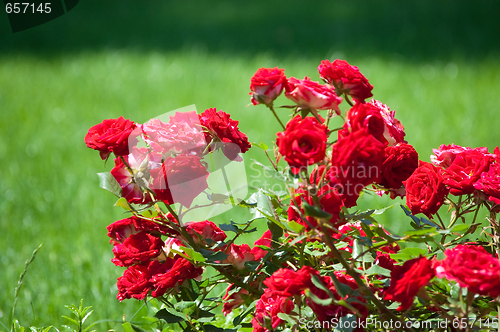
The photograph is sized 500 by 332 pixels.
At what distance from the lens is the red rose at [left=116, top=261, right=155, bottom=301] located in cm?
78

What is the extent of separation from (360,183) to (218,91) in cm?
312

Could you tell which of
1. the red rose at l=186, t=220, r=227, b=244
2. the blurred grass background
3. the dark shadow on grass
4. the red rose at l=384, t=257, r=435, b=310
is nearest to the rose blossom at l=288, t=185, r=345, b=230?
the red rose at l=384, t=257, r=435, b=310

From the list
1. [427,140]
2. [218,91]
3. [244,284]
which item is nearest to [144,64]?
A: [218,91]

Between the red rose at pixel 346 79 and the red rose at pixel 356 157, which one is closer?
the red rose at pixel 356 157

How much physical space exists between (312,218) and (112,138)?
0.32 m

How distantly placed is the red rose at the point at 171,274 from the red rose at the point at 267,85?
0.97 ft

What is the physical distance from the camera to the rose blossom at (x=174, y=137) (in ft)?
2.31

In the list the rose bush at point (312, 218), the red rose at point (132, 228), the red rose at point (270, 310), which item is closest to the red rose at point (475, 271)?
the rose bush at point (312, 218)

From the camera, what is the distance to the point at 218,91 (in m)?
3.64

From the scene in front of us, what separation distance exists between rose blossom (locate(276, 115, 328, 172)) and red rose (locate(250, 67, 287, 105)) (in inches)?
4.5

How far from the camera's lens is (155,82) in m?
3.87

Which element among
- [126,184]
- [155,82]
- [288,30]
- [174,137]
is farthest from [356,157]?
[288,30]

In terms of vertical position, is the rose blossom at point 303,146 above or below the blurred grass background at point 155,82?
above

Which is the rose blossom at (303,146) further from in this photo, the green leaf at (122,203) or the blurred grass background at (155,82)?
the blurred grass background at (155,82)
